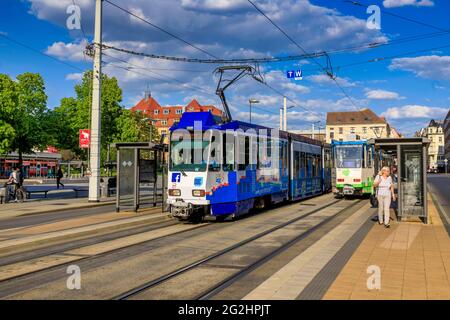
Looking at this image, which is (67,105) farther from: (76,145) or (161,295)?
(161,295)

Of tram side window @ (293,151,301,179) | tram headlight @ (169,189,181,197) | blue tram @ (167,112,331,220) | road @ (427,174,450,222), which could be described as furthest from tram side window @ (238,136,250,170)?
road @ (427,174,450,222)

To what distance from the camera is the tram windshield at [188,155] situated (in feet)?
45.2

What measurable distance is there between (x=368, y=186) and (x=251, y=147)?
433 inches

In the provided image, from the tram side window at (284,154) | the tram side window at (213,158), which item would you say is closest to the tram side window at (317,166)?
the tram side window at (284,154)

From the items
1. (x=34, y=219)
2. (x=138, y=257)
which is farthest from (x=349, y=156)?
(x=138, y=257)

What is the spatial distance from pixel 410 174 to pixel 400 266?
7.46m

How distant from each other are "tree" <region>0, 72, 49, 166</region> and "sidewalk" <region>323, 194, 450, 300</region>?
20.7 m

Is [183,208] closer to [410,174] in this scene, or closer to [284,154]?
[410,174]

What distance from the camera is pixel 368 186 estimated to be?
24.5m

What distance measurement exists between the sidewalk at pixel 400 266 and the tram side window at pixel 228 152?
4.63 m

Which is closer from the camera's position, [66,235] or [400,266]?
[400,266]

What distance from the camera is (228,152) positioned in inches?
562

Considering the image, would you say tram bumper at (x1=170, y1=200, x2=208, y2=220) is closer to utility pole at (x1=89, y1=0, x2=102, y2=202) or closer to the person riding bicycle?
utility pole at (x1=89, y1=0, x2=102, y2=202)

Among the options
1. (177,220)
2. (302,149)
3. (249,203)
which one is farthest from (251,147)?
(302,149)
